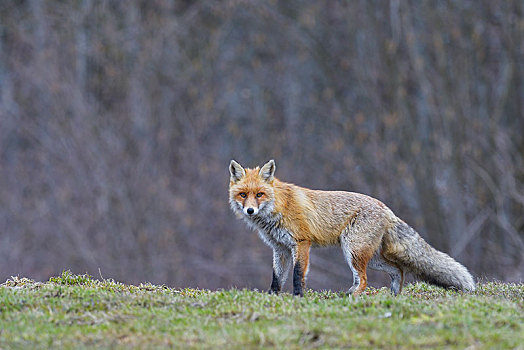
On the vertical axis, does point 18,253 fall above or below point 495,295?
below

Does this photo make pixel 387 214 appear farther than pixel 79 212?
No

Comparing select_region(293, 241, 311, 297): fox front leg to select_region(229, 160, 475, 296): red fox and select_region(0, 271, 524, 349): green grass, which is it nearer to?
select_region(229, 160, 475, 296): red fox

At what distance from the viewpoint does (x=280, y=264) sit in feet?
30.2

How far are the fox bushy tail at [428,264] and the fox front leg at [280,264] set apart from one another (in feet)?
4.11

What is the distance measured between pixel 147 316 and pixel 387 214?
10.9 feet

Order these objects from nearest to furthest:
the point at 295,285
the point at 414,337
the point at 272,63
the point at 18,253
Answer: the point at 414,337 → the point at 295,285 → the point at 18,253 → the point at 272,63

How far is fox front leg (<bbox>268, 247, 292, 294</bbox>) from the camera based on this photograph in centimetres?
911

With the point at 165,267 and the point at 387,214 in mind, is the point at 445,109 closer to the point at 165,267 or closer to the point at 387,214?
the point at 165,267

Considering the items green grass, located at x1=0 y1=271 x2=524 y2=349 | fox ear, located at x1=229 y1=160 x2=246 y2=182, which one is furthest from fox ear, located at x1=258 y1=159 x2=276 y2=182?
green grass, located at x1=0 y1=271 x2=524 y2=349

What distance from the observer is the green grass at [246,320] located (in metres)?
6.31

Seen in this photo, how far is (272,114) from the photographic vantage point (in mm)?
23234

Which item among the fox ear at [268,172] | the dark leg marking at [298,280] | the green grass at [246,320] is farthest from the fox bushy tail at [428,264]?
the fox ear at [268,172]

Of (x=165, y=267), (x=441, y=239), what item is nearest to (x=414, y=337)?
(x=441, y=239)

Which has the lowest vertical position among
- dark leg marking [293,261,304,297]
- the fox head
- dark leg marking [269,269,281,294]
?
dark leg marking [269,269,281,294]
